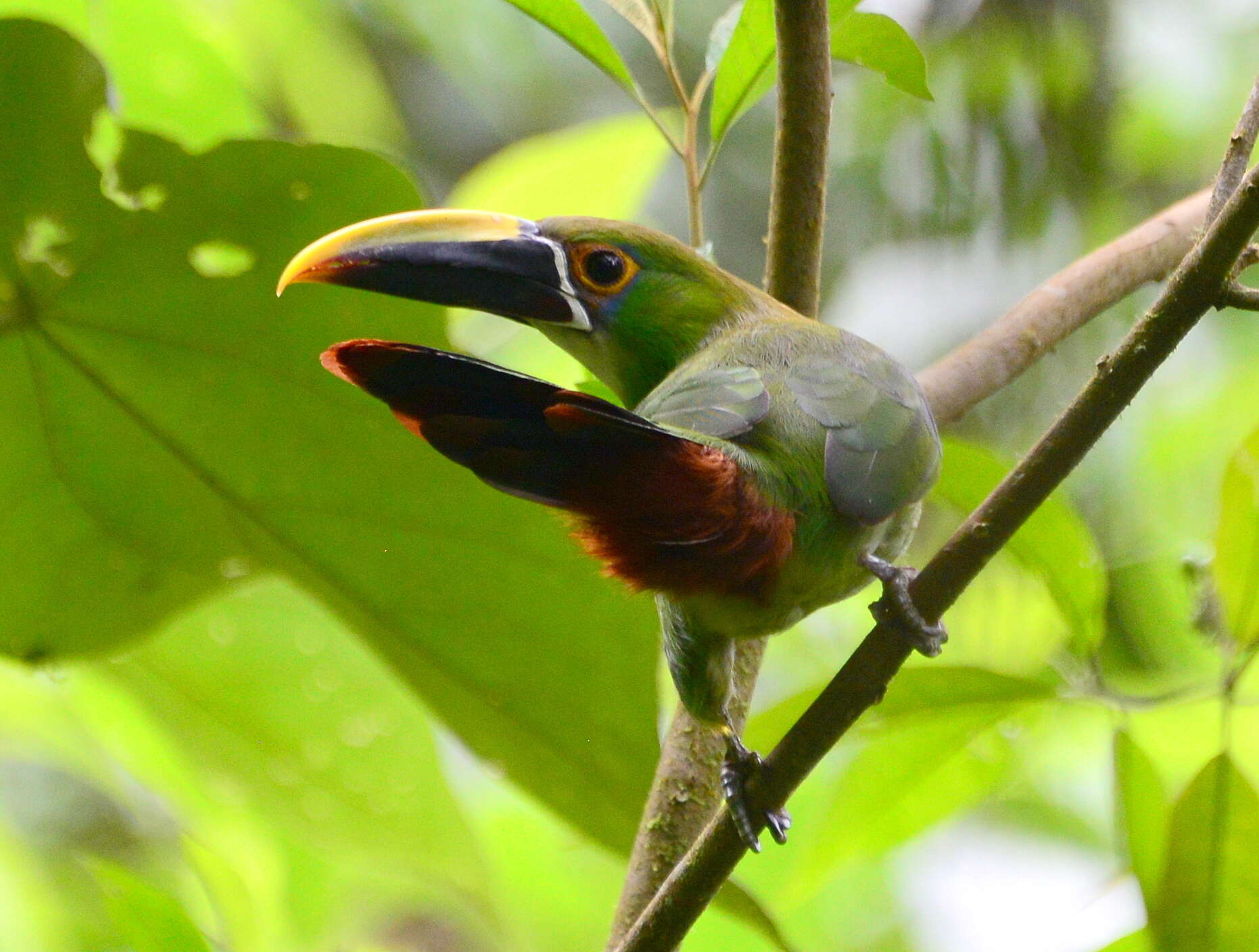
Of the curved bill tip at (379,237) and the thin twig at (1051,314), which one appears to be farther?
the thin twig at (1051,314)

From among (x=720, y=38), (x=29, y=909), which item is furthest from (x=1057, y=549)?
(x=29, y=909)

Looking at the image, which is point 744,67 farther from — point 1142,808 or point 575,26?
point 1142,808

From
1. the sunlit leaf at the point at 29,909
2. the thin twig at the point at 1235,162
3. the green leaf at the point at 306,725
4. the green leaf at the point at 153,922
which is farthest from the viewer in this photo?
the sunlit leaf at the point at 29,909

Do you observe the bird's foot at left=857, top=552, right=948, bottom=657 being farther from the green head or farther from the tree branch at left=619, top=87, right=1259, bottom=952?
the green head

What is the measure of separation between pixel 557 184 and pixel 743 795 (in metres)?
1.25

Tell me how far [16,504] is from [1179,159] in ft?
10.9

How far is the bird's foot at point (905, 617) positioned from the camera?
1264 mm

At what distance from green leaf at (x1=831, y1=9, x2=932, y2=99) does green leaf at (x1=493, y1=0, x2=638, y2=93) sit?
32 centimetres

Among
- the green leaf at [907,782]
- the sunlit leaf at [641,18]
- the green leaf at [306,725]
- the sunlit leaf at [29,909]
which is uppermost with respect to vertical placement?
the sunlit leaf at [641,18]

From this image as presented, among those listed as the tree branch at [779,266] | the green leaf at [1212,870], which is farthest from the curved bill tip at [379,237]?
the green leaf at [1212,870]

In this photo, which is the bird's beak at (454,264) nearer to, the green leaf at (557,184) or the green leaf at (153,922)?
the green leaf at (557,184)

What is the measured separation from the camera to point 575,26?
6.25 ft

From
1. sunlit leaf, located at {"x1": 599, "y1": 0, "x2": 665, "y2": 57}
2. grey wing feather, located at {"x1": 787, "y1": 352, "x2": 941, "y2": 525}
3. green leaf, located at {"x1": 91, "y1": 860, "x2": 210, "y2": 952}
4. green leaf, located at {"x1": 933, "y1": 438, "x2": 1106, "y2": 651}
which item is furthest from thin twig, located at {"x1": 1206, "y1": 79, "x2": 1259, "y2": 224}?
green leaf, located at {"x1": 91, "y1": 860, "x2": 210, "y2": 952}

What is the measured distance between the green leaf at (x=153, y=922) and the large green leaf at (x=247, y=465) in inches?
19.2
